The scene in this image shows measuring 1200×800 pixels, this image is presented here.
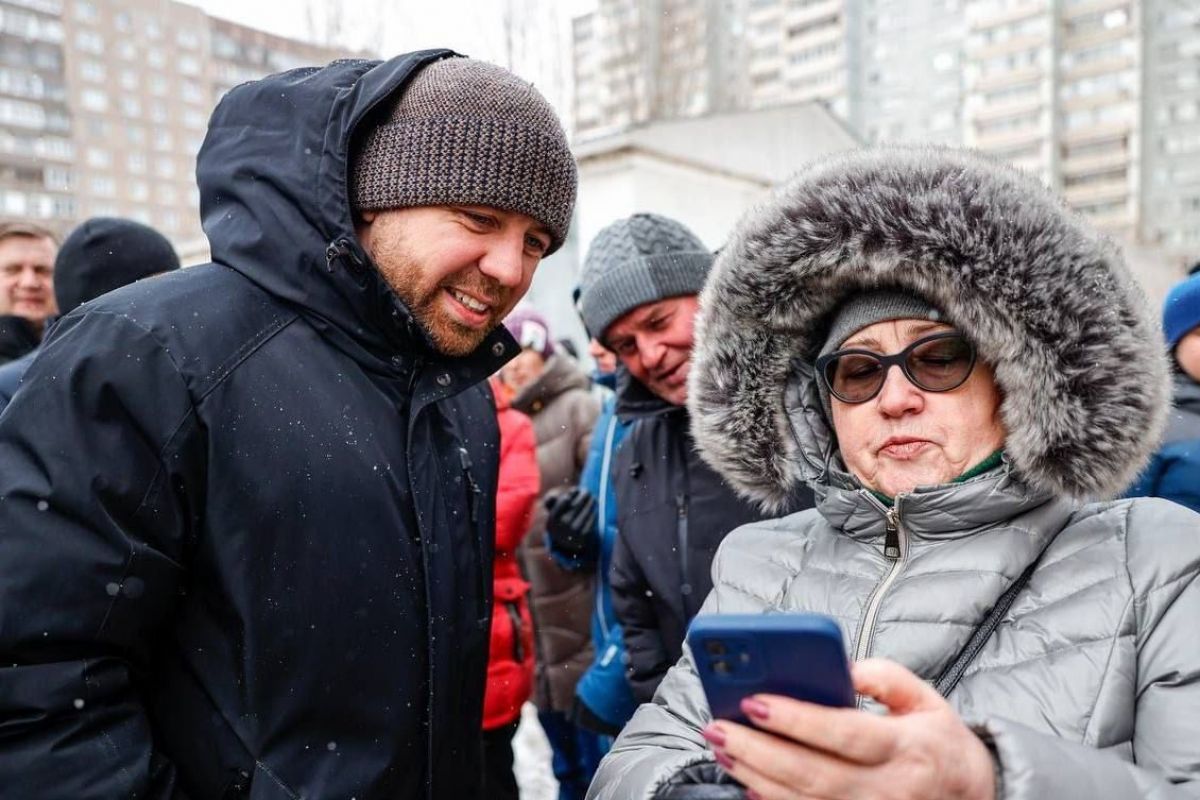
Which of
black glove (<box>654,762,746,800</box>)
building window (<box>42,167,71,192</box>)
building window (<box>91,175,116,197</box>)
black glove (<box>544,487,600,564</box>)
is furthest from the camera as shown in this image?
building window (<box>42,167,71,192</box>)

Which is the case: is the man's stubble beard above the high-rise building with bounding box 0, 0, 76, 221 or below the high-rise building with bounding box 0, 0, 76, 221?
below

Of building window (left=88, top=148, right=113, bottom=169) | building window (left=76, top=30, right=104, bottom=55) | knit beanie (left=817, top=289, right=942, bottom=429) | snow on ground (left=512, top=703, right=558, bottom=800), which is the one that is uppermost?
building window (left=76, top=30, right=104, bottom=55)

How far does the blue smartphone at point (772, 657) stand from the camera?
0.95 metres

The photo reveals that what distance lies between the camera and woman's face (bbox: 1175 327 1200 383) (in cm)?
301

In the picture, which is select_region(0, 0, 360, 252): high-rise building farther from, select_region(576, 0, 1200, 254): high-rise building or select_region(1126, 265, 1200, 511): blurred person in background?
select_region(576, 0, 1200, 254): high-rise building

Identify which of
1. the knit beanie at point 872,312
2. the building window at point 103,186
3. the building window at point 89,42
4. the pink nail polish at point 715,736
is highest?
the building window at point 89,42

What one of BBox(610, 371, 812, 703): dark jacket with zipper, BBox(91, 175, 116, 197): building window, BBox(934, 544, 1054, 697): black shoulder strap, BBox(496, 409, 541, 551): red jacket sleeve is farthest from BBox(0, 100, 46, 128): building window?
BBox(934, 544, 1054, 697): black shoulder strap

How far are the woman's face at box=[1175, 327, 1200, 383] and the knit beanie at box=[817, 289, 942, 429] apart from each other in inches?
75.8

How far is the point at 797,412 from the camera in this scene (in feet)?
6.27

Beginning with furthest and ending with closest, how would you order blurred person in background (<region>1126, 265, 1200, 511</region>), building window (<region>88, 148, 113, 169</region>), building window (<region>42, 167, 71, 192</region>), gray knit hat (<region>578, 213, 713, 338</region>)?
building window (<region>88, 148, 113, 169</region>)
building window (<region>42, 167, 71, 192</region>)
gray knit hat (<region>578, 213, 713, 338</region>)
blurred person in background (<region>1126, 265, 1200, 511</region>)

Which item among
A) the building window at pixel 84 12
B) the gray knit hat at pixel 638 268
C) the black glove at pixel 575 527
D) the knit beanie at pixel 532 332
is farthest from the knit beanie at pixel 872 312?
the building window at pixel 84 12

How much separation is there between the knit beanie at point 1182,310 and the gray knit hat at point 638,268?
161 centimetres

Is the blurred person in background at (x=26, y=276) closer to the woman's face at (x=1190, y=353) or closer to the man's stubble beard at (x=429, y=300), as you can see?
the man's stubble beard at (x=429, y=300)

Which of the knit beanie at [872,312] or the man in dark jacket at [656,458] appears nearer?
the knit beanie at [872,312]
